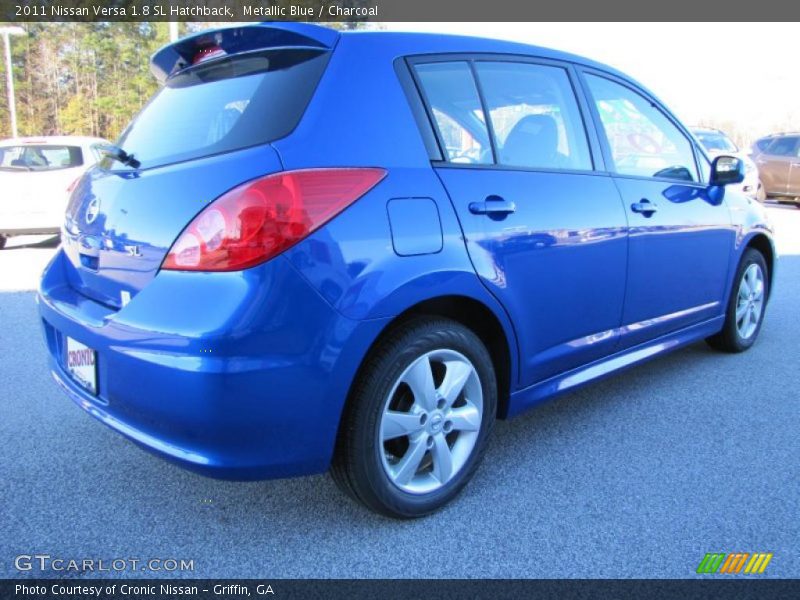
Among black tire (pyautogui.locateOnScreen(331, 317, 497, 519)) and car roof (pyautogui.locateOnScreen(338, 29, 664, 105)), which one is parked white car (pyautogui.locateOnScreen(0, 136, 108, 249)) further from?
black tire (pyautogui.locateOnScreen(331, 317, 497, 519))

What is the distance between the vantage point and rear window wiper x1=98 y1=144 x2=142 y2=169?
2336 mm

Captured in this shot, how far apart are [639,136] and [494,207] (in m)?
1.41

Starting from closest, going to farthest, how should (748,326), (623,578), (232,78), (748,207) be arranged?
(623,578)
(232,78)
(748,207)
(748,326)

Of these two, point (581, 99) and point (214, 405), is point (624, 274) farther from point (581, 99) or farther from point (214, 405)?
point (214, 405)

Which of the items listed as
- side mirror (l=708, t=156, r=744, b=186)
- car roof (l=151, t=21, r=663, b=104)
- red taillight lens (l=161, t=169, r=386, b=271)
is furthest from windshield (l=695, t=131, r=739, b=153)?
red taillight lens (l=161, t=169, r=386, b=271)

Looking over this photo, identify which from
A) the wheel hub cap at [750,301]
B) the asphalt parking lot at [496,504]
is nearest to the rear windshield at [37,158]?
the asphalt parking lot at [496,504]

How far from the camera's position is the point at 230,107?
2180mm

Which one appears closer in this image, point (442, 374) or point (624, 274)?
point (442, 374)

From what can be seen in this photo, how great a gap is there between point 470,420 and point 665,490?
836mm

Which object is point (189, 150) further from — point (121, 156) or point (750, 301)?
point (750, 301)

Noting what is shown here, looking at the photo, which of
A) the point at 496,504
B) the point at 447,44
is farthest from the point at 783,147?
the point at 496,504

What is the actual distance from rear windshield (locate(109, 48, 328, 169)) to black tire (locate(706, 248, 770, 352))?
123 inches

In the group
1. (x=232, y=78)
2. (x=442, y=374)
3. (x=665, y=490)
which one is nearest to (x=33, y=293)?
(x=232, y=78)

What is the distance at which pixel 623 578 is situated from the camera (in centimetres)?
203
